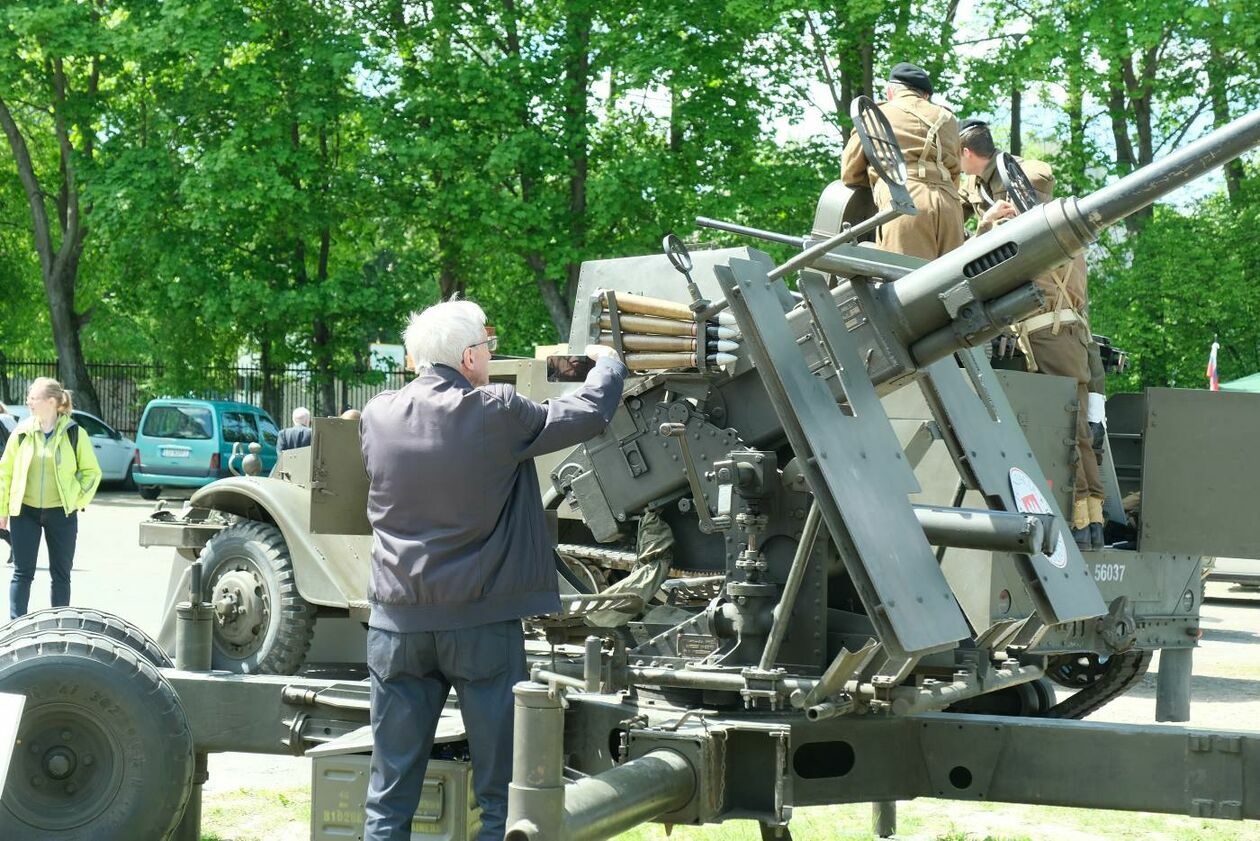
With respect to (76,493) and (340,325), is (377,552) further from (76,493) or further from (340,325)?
(340,325)

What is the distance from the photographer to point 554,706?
341 cm

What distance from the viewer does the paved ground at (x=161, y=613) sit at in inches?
304

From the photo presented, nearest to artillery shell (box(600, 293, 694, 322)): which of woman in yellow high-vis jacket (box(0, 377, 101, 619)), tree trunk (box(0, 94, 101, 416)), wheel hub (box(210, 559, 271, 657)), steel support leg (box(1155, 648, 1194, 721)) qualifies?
steel support leg (box(1155, 648, 1194, 721))

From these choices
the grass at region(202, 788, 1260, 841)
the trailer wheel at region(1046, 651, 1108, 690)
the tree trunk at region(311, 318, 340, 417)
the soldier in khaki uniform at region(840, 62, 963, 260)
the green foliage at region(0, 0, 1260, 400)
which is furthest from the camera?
the tree trunk at region(311, 318, 340, 417)

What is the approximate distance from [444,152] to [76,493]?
1465cm

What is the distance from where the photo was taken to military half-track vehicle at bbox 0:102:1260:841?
4301 millimetres

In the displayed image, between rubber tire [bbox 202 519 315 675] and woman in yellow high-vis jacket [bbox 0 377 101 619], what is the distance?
256 cm

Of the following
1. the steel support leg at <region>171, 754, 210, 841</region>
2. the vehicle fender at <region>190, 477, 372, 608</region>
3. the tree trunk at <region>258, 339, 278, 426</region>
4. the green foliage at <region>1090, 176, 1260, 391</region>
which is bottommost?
the steel support leg at <region>171, 754, 210, 841</region>

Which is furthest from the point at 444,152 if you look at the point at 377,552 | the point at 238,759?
the point at 377,552

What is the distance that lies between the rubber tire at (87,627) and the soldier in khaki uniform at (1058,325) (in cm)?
349

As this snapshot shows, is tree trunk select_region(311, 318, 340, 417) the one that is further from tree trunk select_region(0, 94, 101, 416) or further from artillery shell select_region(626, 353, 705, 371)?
artillery shell select_region(626, 353, 705, 371)

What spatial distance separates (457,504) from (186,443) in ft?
77.5

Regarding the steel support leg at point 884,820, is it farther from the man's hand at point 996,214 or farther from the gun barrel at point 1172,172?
the gun barrel at point 1172,172

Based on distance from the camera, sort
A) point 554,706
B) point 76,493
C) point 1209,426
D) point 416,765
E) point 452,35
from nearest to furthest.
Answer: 1. point 554,706
2. point 416,765
3. point 1209,426
4. point 76,493
5. point 452,35
